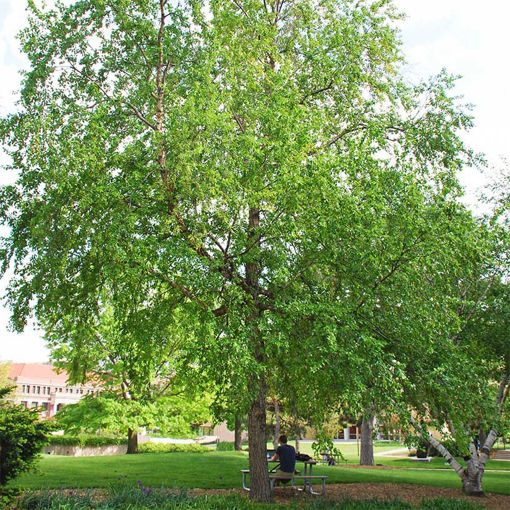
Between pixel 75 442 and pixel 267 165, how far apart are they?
24787 millimetres

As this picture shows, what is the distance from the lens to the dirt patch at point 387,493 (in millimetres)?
11852

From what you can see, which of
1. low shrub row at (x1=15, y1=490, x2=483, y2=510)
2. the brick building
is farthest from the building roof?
low shrub row at (x1=15, y1=490, x2=483, y2=510)

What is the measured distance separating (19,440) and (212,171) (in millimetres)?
5196

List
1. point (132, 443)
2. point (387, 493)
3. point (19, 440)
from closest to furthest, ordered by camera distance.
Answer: point (19, 440) → point (387, 493) → point (132, 443)

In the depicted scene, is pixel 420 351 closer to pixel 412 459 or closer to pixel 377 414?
pixel 377 414

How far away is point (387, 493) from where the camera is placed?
12.9 metres

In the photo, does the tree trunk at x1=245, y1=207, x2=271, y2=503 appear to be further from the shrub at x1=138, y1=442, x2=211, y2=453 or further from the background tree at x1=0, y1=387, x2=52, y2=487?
the shrub at x1=138, y1=442, x2=211, y2=453

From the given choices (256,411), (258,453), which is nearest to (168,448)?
(258,453)

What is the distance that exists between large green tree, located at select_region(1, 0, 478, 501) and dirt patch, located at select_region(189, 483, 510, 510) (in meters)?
1.77

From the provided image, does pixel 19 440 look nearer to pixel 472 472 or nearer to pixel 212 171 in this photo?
pixel 212 171

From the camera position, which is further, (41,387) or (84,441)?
(41,387)

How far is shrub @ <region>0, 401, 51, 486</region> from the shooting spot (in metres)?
7.61

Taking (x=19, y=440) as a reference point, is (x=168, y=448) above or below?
below

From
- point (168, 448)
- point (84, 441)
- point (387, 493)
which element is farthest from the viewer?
point (168, 448)
